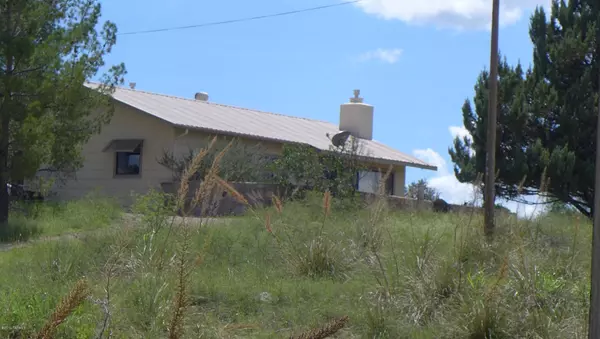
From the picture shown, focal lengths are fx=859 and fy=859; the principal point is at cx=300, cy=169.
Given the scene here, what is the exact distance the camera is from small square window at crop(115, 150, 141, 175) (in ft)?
80.5

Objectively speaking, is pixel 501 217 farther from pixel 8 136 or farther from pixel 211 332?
pixel 8 136

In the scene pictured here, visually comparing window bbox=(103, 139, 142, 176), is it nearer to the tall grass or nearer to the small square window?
the small square window

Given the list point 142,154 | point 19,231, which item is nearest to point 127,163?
point 142,154

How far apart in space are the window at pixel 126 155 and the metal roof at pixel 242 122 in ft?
3.78

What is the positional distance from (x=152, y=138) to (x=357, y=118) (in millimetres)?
9379

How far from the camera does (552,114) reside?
23.0 m

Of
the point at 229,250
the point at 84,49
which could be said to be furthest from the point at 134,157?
the point at 229,250

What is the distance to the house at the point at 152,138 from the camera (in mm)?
23234

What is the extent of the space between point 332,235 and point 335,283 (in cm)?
131

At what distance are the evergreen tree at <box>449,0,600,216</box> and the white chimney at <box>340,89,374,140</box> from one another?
288 inches

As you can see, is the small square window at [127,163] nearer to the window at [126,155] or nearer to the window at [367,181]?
the window at [126,155]

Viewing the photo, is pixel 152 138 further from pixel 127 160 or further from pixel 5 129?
pixel 5 129

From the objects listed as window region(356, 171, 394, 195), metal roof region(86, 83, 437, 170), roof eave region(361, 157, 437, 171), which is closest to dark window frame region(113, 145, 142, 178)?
metal roof region(86, 83, 437, 170)

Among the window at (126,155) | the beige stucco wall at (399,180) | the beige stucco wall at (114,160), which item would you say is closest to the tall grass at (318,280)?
the beige stucco wall at (114,160)
